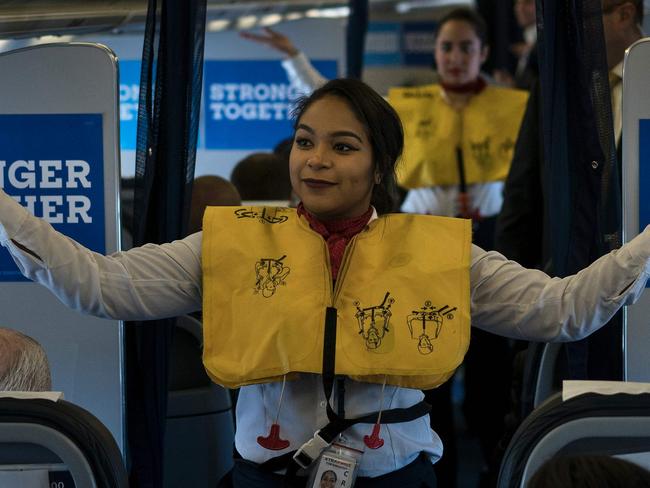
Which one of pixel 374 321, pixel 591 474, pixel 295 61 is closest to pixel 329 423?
pixel 374 321

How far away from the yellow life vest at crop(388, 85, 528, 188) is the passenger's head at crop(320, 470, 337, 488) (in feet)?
10.5

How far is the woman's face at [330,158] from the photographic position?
245 centimetres

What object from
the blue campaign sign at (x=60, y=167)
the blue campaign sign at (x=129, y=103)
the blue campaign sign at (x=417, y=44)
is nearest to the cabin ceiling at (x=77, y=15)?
the blue campaign sign at (x=60, y=167)

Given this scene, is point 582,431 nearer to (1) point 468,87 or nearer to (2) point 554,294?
(2) point 554,294

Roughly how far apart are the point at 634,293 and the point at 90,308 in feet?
3.52

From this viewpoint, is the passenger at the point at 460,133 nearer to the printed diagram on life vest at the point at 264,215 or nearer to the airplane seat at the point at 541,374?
the airplane seat at the point at 541,374

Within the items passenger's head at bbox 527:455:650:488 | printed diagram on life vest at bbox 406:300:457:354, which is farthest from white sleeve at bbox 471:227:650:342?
passenger's head at bbox 527:455:650:488

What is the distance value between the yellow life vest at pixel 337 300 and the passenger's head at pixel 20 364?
472 mm

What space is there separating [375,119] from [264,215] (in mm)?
308

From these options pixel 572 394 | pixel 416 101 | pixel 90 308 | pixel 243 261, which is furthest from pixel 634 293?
pixel 416 101

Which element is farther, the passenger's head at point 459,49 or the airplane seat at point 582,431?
the passenger's head at point 459,49

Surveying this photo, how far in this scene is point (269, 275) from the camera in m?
2.43

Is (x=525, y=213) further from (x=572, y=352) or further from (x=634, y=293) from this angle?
(x=634, y=293)

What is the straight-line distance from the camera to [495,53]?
1123 cm
